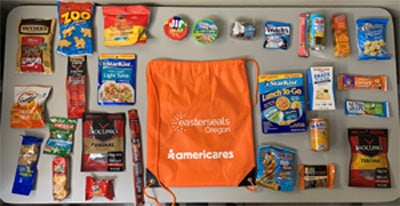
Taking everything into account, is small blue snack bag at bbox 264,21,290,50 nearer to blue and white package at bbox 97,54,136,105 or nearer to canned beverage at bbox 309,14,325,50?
canned beverage at bbox 309,14,325,50

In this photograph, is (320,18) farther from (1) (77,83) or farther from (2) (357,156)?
(1) (77,83)

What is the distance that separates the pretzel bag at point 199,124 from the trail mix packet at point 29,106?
1.00ft

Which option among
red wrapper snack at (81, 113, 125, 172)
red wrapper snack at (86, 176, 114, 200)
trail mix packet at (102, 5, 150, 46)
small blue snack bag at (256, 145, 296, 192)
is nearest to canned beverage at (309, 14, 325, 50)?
small blue snack bag at (256, 145, 296, 192)

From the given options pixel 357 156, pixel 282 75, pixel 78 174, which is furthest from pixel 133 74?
pixel 357 156

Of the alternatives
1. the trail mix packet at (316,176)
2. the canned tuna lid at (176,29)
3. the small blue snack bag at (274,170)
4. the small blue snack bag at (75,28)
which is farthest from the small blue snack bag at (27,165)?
the trail mix packet at (316,176)

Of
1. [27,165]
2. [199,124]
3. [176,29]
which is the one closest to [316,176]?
[199,124]

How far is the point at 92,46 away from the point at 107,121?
8.9 inches

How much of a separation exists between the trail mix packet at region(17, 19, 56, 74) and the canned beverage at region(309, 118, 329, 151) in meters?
0.77

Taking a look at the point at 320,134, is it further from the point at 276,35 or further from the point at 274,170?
the point at 276,35

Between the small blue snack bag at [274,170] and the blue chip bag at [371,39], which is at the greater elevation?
the blue chip bag at [371,39]

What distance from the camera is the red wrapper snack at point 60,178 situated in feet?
3.47

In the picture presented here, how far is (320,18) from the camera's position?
1.12 metres

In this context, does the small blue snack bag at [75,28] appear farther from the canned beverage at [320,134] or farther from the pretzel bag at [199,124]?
the canned beverage at [320,134]

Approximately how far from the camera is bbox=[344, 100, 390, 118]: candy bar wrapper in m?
1.11
